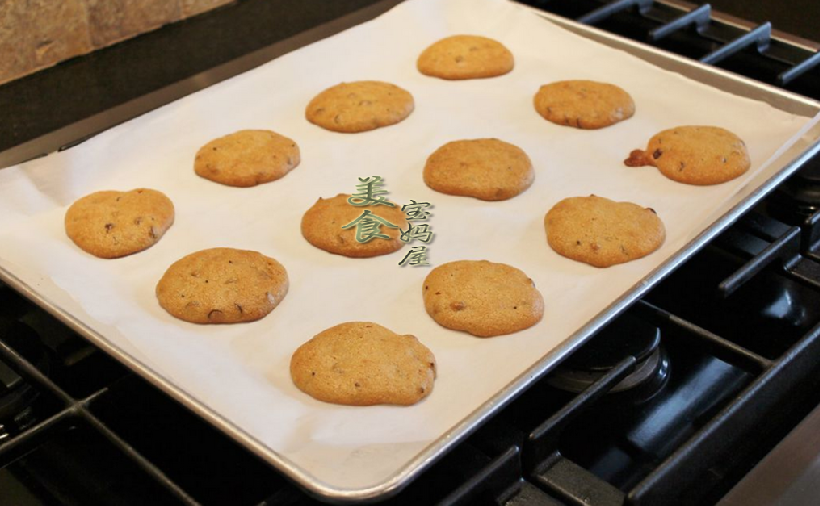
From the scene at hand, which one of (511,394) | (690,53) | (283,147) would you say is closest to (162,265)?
(283,147)

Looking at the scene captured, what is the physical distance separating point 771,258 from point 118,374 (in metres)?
0.75

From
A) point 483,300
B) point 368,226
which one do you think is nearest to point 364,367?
point 483,300

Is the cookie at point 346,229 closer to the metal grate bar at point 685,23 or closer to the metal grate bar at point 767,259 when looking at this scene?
the metal grate bar at point 767,259

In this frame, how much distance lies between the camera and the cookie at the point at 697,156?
133 centimetres

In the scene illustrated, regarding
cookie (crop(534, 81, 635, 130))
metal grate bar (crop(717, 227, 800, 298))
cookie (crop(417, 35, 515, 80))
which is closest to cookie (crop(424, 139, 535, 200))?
cookie (crop(534, 81, 635, 130))

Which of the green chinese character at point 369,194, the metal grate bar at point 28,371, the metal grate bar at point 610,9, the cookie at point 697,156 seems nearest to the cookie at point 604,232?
the cookie at point 697,156

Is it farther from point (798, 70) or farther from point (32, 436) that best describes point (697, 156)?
point (32, 436)

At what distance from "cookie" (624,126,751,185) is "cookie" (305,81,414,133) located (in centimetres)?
36

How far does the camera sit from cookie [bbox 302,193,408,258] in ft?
4.00

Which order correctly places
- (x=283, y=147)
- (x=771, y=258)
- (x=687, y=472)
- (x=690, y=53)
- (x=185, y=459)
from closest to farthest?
(x=687, y=472)
(x=185, y=459)
(x=771, y=258)
(x=283, y=147)
(x=690, y=53)

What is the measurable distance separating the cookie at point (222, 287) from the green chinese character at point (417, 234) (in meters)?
0.17

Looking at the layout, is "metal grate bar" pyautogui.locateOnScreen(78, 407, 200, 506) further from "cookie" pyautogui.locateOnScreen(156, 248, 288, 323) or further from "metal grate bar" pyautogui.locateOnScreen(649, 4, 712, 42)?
"metal grate bar" pyautogui.locateOnScreen(649, 4, 712, 42)

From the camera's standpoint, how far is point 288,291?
1.17 metres

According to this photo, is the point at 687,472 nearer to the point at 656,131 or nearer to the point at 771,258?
the point at 771,258
